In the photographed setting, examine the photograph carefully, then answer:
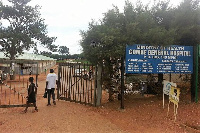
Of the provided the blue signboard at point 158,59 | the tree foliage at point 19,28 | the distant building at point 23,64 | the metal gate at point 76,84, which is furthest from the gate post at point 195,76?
the tree foliage at point 19,28

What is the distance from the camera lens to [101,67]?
843 cm

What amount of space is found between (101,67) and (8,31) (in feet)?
57.0

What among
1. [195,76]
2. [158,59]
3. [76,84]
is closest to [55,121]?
[76,84]

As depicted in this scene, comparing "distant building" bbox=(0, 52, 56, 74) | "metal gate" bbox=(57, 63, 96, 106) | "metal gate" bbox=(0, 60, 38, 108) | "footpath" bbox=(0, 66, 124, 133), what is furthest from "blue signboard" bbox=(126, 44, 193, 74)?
"metal gate" bbox=(0, 60, 38, 108)

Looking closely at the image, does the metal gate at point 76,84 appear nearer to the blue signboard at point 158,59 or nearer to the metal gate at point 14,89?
the metal gate at point 14,89

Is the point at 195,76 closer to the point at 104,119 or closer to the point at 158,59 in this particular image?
the point at 158,59

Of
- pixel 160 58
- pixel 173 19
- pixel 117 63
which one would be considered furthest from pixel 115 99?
pixel 173 19

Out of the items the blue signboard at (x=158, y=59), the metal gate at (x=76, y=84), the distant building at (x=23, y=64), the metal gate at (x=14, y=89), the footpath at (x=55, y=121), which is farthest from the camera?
the distant building at (x=23, y=64)

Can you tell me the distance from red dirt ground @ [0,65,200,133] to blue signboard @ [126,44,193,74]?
1.52m

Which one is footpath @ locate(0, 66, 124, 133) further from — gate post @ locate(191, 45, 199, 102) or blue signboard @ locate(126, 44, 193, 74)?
gate post @ locate(191, 45, 199, 102)

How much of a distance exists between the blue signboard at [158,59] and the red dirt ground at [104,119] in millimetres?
1523

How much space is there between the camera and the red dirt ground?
5926mm

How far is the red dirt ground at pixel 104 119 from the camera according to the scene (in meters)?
5.93

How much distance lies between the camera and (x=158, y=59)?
27.1 feet
